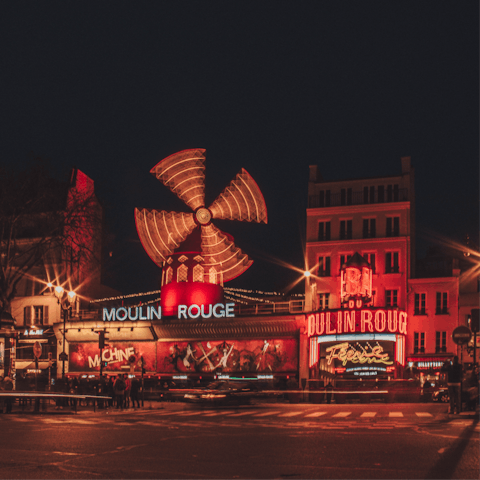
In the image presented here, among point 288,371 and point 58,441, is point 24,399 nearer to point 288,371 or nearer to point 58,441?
point 58,441

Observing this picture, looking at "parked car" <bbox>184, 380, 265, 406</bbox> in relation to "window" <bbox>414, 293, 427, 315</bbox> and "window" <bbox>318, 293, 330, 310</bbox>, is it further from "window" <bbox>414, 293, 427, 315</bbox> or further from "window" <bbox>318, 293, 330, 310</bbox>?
"window" <bbox>414, 293, 427, 315</bbox>

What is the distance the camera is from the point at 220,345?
4700cm

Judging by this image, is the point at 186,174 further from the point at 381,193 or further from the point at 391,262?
the point at 391,262

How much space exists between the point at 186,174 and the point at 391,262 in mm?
14413

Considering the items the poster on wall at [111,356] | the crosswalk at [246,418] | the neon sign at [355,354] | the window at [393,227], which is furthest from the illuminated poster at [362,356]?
the crosswalk at [246,418]

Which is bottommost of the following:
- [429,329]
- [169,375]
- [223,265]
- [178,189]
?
[169,375]

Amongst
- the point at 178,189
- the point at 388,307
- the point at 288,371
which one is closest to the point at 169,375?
the point at 288,371

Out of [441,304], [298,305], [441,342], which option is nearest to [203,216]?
[298,305]

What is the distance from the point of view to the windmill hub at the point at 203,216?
47469mm

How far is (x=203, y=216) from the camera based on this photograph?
47.5m

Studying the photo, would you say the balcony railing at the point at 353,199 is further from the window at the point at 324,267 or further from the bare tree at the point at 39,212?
the bare tree at the point at 39,212

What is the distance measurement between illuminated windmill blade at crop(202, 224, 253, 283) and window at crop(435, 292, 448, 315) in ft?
39.7

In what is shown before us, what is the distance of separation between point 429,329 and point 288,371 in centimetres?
890

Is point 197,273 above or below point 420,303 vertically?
above
